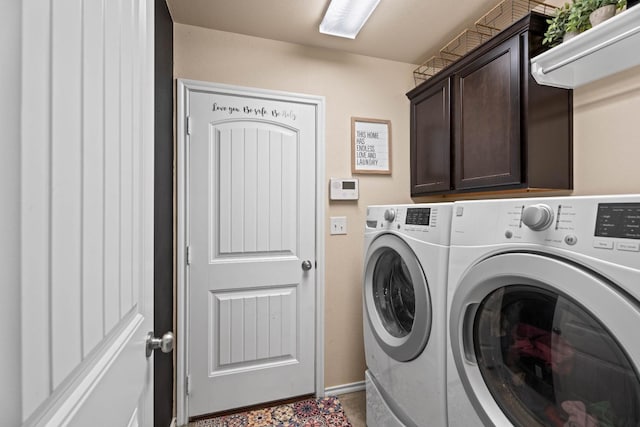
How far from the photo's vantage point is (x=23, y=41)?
0.28 meters

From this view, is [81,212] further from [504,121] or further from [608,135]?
[608,135]

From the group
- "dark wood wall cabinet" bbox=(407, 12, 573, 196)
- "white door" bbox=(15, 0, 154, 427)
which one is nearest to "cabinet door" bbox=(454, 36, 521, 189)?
"dark wood wall cabinet" bbox=(407, 12, 573, 196)

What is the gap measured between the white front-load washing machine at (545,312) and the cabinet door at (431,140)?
2.71 feet

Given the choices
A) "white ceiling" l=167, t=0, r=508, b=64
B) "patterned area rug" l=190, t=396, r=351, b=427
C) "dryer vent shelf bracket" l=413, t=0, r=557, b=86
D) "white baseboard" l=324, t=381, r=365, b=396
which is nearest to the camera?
"dryer vent shelf bracket" l=413, t=0, r=557, b=86

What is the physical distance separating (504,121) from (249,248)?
5.11 feet

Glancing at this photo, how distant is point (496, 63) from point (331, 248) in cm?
140

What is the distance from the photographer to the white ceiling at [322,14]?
1612mm

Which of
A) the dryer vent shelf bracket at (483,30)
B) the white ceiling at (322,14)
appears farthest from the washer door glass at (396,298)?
the white ceiling at (322,14)

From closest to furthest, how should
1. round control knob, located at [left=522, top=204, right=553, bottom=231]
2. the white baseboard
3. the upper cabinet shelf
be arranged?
round control knob, located at [left=522, top=204, right=553, bottom=231], the upper cabinet shelf, the white baseboard

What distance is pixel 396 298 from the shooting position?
149cm

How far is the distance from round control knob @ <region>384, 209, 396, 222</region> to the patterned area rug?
1296 mm

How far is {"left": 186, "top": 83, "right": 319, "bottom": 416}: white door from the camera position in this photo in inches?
70.6

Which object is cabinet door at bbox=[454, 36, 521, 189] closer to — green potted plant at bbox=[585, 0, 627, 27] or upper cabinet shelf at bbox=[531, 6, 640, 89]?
upper cabinet shelf at bbox=[531, 6, 640, 89]

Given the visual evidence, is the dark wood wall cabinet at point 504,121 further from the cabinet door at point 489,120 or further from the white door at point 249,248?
the white door at point 249,248
